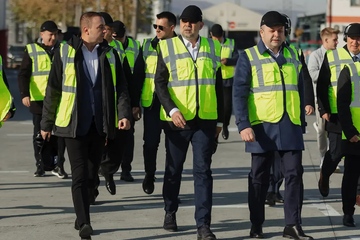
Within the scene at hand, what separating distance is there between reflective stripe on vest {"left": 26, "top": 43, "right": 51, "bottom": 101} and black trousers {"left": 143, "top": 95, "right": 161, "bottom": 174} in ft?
6.71

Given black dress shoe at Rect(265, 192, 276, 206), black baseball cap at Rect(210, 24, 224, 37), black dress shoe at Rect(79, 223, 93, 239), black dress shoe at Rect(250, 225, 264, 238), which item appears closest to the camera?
black dress shoe at Rect(79, 223, 93, 239)

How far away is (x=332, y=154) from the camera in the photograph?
10633mm

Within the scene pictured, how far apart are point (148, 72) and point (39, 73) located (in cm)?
215

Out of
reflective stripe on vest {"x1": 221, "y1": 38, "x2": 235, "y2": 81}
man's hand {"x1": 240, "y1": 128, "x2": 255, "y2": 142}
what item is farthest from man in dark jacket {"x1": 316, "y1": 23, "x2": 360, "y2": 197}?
reflective stripe on vest {"x1": 221, "y1": 38, "x2": 235, "y2": 81}

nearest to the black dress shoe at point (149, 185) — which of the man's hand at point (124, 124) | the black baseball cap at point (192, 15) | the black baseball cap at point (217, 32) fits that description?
the man's hand at point (124, 124)

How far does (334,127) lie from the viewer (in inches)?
414

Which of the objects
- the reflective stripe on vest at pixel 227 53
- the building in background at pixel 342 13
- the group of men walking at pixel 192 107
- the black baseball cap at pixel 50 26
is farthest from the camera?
the building in background at pixel 342 13

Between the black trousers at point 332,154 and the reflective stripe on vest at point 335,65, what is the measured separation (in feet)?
0.84

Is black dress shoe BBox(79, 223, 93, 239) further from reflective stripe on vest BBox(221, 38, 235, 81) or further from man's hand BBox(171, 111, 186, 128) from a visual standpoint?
reflective stripe on vest BBox(221, 38, 235, 81)

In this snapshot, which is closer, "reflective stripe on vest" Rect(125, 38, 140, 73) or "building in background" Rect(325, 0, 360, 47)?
"reflective stripe on vest" Rect(125, 38, 140, 73)

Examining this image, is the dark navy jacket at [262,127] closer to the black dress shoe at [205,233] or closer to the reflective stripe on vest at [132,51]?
the black dress shoe at [205,233]

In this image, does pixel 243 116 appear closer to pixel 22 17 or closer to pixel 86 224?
pixel 86 224

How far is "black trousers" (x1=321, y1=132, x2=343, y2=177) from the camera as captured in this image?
10445mm

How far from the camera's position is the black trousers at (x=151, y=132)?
11320 millimetres
